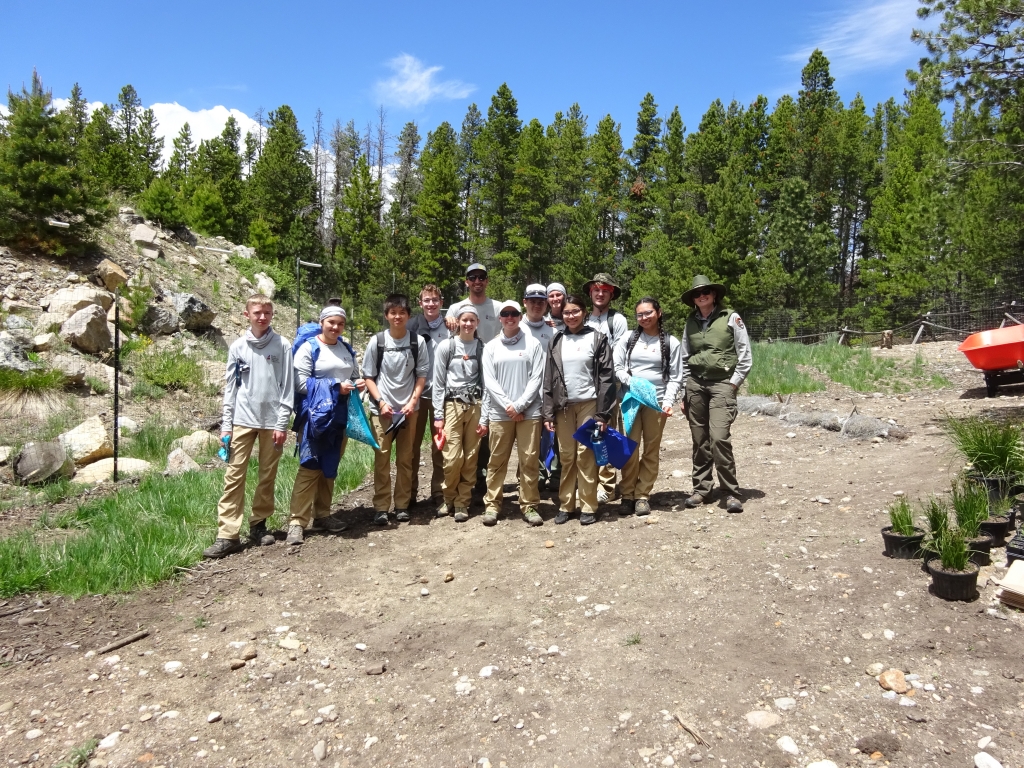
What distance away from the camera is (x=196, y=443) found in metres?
9.12

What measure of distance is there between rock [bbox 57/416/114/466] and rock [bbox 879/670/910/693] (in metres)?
8.57

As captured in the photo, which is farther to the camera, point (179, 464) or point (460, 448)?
point (179, 464)

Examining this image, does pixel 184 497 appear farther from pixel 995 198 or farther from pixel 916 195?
pixel 916 195

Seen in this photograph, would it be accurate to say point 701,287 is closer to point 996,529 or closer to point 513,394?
point 513,394

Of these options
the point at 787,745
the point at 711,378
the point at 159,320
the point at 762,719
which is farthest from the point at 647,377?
the point at 159,320

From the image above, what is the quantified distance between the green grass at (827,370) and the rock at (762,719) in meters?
9.23

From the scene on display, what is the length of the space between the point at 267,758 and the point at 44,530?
166 inches

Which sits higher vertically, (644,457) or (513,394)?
(513,394)

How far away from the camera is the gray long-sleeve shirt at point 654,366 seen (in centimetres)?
567

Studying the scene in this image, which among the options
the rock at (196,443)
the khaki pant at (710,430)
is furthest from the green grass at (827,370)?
the rock at (196,443)

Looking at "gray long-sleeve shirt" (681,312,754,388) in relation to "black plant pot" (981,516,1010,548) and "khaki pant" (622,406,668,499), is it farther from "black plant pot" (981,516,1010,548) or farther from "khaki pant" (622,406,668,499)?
"black plant pot" (981,516,1010,548)

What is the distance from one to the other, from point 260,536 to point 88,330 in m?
7.58

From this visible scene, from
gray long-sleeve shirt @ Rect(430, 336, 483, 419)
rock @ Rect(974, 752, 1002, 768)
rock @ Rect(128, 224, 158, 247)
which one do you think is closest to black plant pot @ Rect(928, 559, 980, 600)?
rock @ Rect(974, 752, 1002, 768)

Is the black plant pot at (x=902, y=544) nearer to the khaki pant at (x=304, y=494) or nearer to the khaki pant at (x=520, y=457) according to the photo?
the khaki pant at (x=520, y=457)
